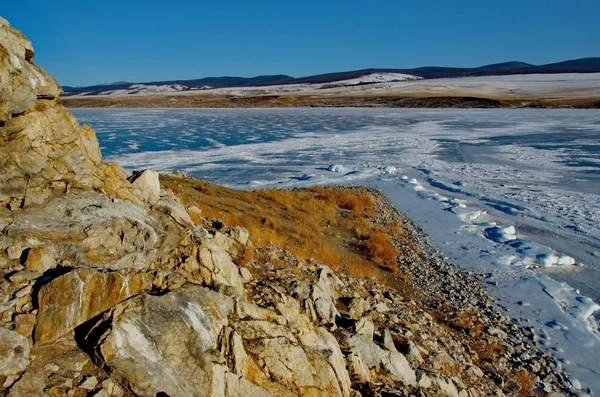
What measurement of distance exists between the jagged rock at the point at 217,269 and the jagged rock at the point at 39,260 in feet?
4.68

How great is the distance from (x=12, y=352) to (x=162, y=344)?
41.2 inches

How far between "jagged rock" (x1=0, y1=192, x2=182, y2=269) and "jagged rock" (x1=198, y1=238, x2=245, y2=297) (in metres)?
0.36

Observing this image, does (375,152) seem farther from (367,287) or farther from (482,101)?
(482,101)

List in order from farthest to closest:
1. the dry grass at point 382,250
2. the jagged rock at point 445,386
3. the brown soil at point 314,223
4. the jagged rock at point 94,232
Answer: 1. the dry grass at point 382,250
2. the brown soil at point 314,223
3. the jagged rock at point 445,386
4. the jagged rock at point 94,232

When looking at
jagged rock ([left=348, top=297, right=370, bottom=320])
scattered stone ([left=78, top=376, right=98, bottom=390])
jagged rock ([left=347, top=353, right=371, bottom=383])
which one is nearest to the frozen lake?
jagged rock ([left=348, top=297, right=370, bottom=320])

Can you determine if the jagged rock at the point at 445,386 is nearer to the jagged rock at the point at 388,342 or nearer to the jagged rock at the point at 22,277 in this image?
the jagged rock at the point at 388,342

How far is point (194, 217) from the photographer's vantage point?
6.74m

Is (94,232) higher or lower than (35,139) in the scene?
lower

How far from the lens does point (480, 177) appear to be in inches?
730

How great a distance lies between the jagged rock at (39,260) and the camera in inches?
→ 143

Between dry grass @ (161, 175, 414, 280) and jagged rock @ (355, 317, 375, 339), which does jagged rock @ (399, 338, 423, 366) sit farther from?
dry grass @ (161, 175, 414, 280)

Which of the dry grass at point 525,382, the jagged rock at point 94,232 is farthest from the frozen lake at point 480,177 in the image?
the jagged rock at point 94,232

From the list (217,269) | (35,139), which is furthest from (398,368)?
(35,139)

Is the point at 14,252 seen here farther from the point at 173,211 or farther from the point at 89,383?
the point at 173,211
